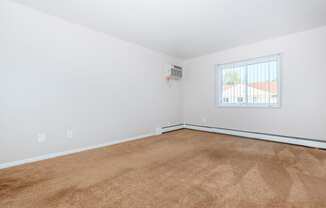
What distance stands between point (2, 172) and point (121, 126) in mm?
1756

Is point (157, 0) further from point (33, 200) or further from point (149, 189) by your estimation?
point (33, 200)

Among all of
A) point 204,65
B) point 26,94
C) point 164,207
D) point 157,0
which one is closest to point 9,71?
point 26,94

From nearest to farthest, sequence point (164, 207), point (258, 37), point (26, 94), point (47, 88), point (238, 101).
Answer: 1. point (164, 207)
2. point (26, 94)
3. point (47, 88)
4. point (258, 37)
5. point (238, 101)

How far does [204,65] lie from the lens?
4.24 metres

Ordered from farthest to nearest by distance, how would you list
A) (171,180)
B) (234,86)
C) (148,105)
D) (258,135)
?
(234,86)
(148,105)
(258,135)
(171,180)

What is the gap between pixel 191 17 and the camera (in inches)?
91.7

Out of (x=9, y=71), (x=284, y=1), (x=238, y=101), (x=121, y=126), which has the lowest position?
(x=121, y=126)

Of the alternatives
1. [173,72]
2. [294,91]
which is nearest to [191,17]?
[173,72]

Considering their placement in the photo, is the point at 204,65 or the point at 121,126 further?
the point at 204,65

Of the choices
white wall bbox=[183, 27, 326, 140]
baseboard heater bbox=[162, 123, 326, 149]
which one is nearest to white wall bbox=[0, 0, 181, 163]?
baseboard heater bbox=[162, 123, 326, 149]

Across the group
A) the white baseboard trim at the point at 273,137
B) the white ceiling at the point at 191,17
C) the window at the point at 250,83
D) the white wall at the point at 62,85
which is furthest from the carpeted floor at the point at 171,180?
the white ceiling at the point at 191,17

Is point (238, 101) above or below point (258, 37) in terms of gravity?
below

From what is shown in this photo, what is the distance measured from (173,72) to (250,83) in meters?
2.01

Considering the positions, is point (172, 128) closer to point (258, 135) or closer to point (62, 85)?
point (258, 135)
